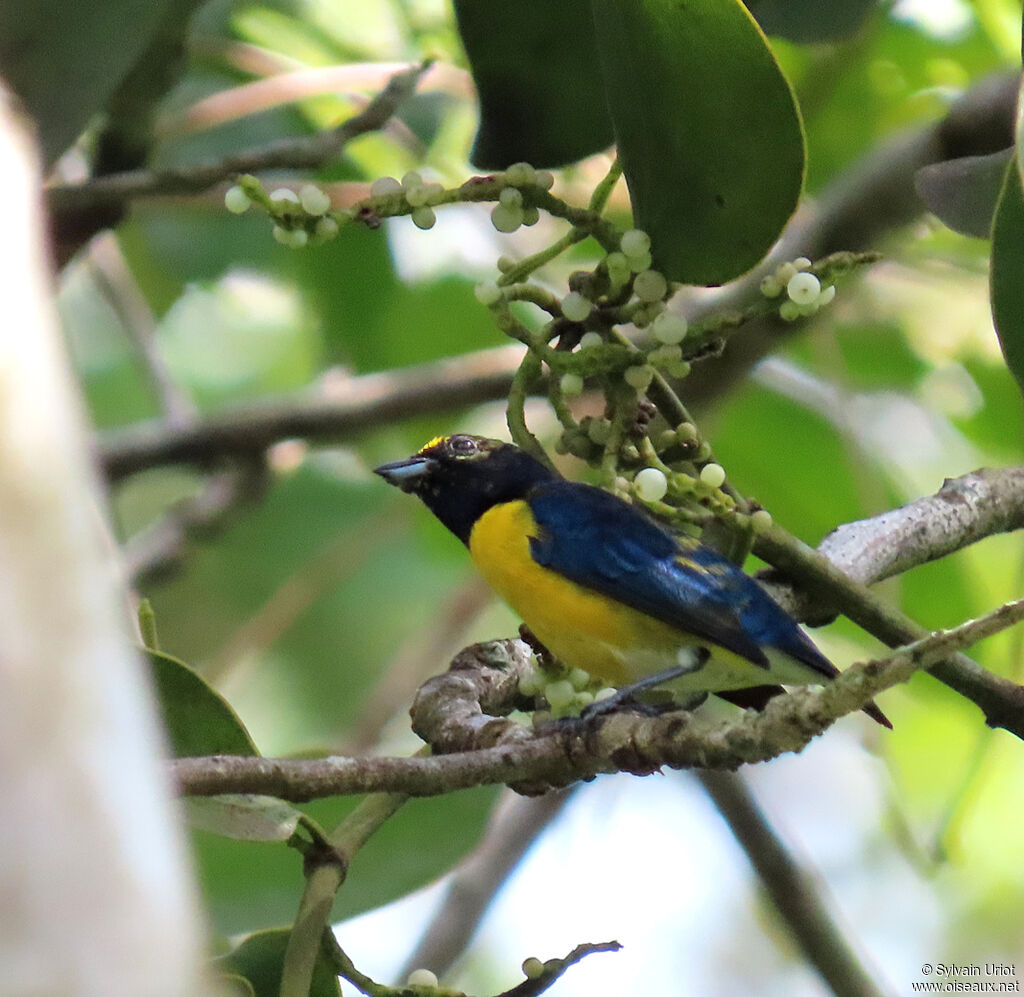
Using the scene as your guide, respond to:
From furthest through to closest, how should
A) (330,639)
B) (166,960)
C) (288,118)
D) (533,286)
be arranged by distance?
1. (330,639)
2. (288,118)
3. (533,286)
4. (166,960)

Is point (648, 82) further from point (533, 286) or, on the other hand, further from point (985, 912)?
point (985, 912)

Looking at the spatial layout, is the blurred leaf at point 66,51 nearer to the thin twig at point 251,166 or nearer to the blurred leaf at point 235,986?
the thin twig at point 251,166

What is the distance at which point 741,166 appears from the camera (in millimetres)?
1370

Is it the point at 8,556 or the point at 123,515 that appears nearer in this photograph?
the point at 8,556

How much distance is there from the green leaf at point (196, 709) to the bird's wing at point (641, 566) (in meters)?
0.66

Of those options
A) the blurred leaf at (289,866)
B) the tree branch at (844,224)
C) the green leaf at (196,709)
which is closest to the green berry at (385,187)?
the green leaf at (196,709)

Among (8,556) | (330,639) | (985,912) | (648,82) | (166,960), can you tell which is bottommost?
(985,912)

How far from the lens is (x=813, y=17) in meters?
2.05

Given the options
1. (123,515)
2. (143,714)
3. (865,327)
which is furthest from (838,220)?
(123,515)

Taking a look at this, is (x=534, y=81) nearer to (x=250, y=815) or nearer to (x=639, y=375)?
(x=639, y=375)

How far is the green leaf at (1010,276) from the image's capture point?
1.43 m

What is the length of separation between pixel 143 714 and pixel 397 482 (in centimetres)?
176

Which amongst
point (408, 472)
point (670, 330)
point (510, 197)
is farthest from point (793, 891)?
point (510, 197)

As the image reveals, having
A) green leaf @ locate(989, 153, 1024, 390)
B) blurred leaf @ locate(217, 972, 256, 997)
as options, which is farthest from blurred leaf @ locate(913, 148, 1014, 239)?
blurred leaf @ locate(217, 972, 256, 997)
